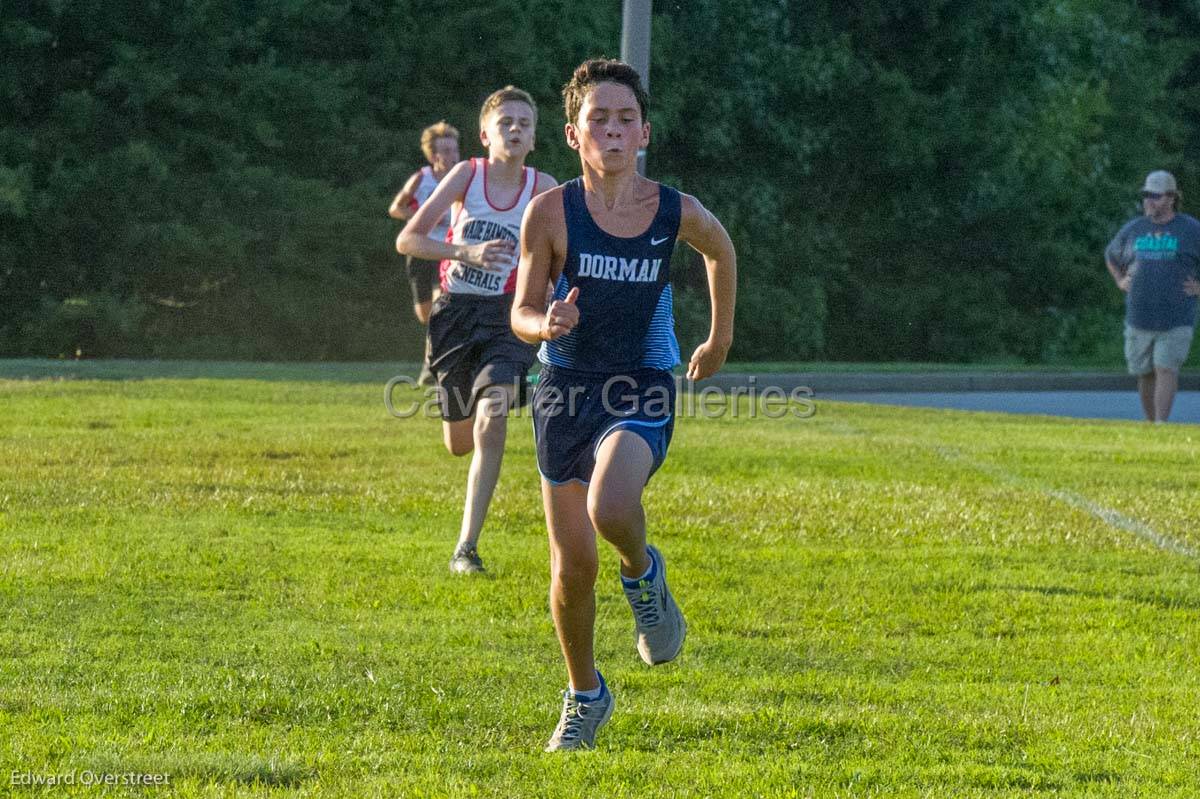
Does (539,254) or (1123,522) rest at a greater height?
(539,254)

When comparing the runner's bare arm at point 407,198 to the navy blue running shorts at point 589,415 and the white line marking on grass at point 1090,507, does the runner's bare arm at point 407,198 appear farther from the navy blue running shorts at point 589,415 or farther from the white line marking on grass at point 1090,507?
the navy blue running shorts at point 589,415

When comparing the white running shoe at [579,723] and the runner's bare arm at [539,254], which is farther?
the runner's bare arm at [539,254]

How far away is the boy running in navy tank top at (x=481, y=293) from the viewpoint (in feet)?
28.3

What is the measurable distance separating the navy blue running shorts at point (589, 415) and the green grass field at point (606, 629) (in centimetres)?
81

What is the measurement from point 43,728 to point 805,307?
2879cm

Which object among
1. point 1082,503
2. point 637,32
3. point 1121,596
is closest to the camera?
point 1121,596

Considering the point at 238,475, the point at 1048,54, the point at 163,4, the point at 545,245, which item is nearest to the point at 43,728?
the point at 545,245

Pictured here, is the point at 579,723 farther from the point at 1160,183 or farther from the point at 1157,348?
the point at 1160,183

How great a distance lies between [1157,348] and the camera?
18016 millimetres

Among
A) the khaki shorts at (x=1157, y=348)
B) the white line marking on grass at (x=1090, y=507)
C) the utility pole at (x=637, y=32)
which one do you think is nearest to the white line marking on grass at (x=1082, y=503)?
the white line marking on grass at (x=1090, y=507)

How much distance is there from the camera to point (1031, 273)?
3556cm
